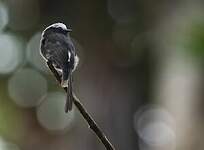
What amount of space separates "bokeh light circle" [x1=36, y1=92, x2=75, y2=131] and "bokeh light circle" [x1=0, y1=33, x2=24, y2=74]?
0.67 metres

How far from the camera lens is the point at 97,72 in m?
11.0

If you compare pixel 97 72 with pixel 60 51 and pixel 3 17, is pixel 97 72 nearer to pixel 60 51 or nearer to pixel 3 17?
pixel 3 17

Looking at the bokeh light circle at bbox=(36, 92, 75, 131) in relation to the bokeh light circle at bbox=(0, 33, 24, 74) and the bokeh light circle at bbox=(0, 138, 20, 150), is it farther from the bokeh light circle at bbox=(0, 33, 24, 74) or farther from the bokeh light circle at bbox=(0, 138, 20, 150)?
the bokeh light circle at bbox=(0, 138, 20, 150)

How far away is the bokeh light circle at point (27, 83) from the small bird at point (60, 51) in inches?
296

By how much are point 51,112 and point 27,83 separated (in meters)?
0.61

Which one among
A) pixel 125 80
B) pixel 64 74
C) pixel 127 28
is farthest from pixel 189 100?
pixel 64 74

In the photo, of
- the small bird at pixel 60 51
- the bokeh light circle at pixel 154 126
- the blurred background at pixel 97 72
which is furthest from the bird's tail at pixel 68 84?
the bokeh light circle at pixel 154 126

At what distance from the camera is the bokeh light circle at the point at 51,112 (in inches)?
433

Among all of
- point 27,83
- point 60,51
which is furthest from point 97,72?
point 60,51

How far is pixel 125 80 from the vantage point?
36.5 ft

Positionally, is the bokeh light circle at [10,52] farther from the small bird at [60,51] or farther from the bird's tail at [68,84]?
the bird's tail at [68,84]

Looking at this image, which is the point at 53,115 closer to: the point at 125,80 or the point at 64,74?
the point at 125,80

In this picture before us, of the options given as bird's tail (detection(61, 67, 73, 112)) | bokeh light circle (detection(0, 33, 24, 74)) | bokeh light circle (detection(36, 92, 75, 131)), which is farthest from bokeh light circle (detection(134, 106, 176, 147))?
bird's tail (detection(61, 67, 73, 112))

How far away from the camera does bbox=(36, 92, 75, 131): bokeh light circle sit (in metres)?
11.0
